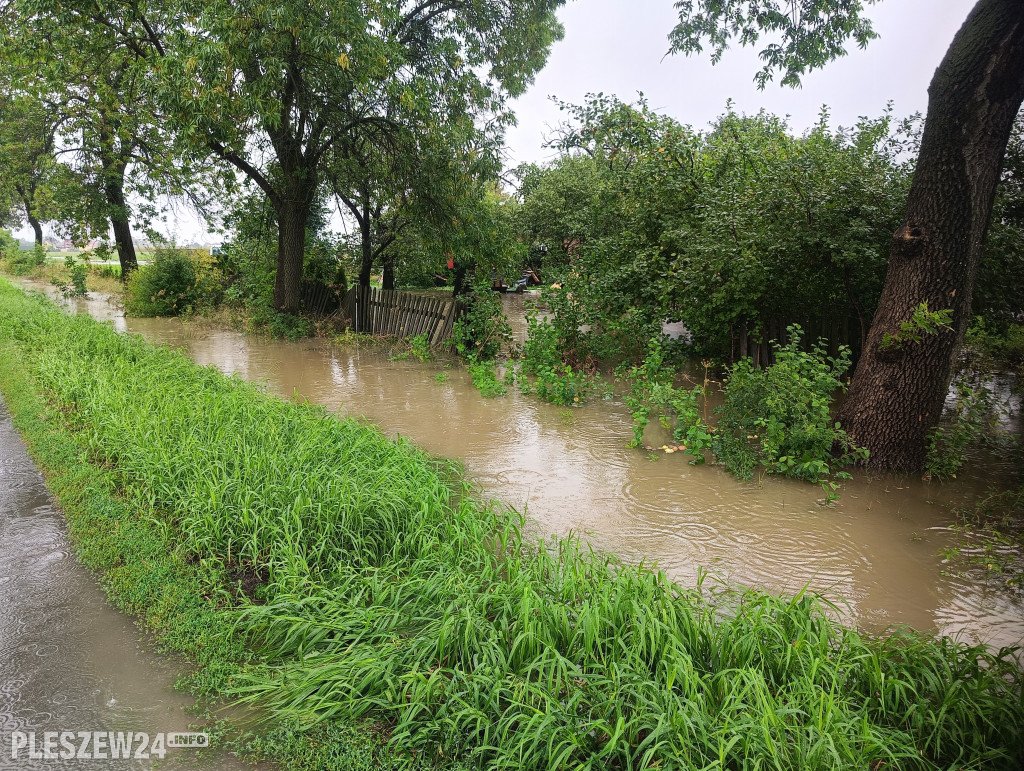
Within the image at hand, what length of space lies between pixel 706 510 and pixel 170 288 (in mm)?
17537

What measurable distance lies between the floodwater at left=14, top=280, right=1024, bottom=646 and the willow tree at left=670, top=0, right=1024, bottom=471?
675 millimetres

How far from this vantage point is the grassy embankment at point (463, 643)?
8.43ft

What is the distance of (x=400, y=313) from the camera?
13.6 metres

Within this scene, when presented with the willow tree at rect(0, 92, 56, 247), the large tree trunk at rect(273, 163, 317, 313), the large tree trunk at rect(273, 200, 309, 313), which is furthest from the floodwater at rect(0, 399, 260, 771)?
the willow tree at rect(0, 92, 56, 247)

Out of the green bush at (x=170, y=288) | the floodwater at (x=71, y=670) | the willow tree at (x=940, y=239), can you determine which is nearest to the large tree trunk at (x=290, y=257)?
the green bush at (x=170, y=288)

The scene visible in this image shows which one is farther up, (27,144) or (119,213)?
(27,144)

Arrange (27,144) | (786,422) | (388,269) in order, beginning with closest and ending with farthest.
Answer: (786,422)
(388,269)
(27,144)

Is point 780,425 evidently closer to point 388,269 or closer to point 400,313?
point 400,313

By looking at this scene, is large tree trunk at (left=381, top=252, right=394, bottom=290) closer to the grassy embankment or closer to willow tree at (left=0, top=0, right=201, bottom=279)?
willow tree at (left=0, top=0, right=201, bottom=279)

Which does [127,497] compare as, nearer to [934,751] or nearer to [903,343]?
[934,751]

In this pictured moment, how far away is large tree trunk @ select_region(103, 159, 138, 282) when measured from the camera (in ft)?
63.4

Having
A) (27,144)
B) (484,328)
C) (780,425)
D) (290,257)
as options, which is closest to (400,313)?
(484,328)

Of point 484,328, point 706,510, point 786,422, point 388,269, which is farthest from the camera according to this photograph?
point 388,269

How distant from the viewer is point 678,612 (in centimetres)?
330
